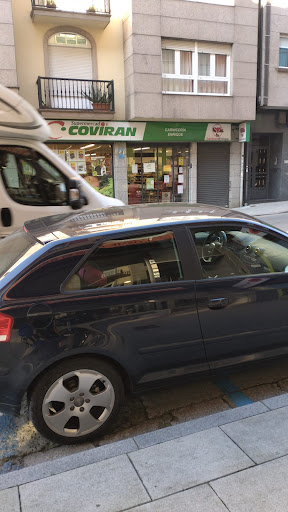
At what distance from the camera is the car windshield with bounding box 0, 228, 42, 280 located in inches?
110

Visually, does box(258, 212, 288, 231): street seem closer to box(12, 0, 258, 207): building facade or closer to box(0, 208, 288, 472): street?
box(12, 0, 258, 207): building facade

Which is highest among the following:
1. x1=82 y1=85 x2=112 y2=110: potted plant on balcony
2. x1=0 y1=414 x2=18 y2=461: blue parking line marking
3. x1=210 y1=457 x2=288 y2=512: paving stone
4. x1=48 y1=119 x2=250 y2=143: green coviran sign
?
x1=82 y1=85 x2=112 y2=110: potted plant on balcony

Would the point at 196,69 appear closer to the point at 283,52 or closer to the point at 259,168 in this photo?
the point at 283,52

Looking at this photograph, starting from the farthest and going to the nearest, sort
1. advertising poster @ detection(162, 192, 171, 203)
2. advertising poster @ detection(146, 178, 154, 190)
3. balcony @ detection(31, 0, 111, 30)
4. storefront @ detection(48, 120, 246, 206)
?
advertising poster @ detection(162, 192, 171, 203) < advertising poster @ detection(146, 178, 154, 190) < storefront @ detection(48, 120, 246, 206) < balcony @ detection(31, 0, 111, 30)

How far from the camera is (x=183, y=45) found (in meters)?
15.1

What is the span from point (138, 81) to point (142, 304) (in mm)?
13566

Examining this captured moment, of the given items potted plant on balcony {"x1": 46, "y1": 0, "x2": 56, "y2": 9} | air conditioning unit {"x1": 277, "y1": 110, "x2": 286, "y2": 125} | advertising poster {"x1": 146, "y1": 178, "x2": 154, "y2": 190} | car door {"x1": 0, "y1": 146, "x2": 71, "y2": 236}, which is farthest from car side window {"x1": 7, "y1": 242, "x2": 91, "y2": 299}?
air conditioning unit {"x1": 277, "y1": 110, "x2": 286, "y2": 125}

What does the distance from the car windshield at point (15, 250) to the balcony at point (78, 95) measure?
11.9 metres

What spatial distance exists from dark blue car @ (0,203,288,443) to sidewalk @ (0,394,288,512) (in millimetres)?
367

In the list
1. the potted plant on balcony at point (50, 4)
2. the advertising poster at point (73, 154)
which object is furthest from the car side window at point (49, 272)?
the potted plant on balcony at point (50, 4)

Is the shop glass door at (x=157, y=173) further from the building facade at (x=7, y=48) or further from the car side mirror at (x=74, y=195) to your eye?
the car side mirror at (x=74, y=195)

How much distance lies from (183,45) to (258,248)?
554 inches

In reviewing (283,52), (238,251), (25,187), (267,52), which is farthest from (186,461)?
(283,52)

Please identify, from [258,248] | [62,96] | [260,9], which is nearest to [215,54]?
[260,9]
